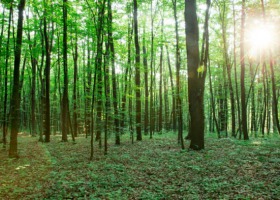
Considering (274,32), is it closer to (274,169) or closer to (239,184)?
(274,169)

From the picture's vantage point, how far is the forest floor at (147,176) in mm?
6258

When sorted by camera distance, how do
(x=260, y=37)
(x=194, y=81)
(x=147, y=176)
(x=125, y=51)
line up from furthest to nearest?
1. (x=260, y=37)
2. (x=125, y=51)
3. (x=194, y=81)
4. (x=147, y=176)

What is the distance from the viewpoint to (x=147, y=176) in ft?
26.3

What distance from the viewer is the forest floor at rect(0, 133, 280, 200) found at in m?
6.26

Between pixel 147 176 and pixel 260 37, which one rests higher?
pixel 260 37

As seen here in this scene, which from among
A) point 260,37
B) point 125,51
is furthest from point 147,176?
point 260,37

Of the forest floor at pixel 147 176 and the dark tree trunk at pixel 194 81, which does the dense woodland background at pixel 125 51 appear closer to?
the dark tree trunk at pixel 194 81

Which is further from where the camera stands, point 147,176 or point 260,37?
point 260,37

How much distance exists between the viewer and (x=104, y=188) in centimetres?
688

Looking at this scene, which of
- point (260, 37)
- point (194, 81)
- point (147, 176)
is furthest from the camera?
point (260, 37)

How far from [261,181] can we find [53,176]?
7.42 metres

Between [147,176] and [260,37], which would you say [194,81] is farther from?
[260,37]

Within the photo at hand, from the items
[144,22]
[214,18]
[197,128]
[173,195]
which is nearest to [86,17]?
[144,22]

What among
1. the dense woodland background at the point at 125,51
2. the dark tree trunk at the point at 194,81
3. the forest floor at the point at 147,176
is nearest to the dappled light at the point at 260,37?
the dense woodland background at the point at 125,51
